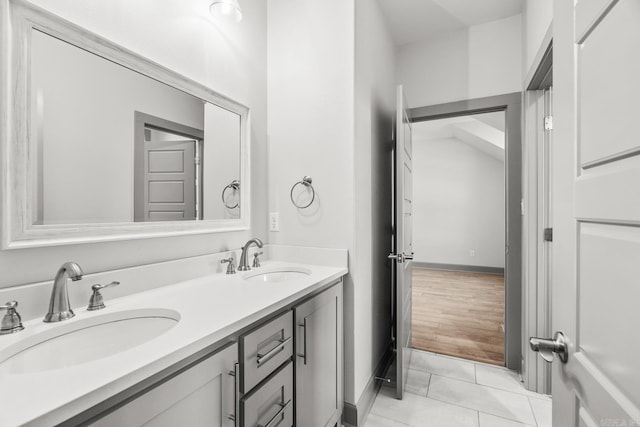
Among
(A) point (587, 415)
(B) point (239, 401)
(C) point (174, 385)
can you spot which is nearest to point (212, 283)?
(B) point (239, 401)

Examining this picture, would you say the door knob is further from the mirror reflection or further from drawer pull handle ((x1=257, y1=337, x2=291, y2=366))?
the mirror reflection

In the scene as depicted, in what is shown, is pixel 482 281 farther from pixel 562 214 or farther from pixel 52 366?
pixel 52 366

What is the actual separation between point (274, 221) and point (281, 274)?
1.25 ft

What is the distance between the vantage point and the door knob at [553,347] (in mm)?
683

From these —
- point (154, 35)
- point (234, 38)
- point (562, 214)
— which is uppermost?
point (234, 38)

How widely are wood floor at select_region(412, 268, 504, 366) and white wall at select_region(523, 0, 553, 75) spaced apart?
88.8 inches

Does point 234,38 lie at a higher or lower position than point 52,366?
higher

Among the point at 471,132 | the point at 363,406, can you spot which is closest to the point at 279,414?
the point at 363,406

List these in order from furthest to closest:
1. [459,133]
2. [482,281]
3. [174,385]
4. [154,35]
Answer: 1. [459,133]
2. [482,281]
3. [154,35]
4. [174,385]

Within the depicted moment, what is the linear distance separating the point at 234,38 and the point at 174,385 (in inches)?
66.2

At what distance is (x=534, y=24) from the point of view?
186 cm

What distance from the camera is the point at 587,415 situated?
0.58 m

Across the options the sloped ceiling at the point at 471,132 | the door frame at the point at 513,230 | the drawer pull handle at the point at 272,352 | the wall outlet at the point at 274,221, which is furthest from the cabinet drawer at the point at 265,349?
the sloped ceiling at the point at 471,132

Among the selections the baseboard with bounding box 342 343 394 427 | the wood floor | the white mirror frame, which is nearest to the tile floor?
the baseboard with bounding box 342 343 394 427
